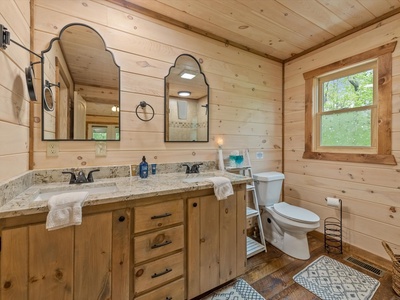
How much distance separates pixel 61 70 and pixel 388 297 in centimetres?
314

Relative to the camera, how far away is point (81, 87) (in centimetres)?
157

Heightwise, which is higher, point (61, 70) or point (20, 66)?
point (61, 70)

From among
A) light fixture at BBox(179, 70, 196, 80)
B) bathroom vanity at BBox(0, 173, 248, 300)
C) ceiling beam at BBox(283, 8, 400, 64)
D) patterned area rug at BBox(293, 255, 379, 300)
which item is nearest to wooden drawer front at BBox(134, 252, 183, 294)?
bathroom vanity at BBox(0, 173, 248, 300)

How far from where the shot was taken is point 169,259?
1.31m

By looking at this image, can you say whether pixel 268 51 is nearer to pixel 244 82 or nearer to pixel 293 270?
pixel 244 82

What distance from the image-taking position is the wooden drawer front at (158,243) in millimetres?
1196

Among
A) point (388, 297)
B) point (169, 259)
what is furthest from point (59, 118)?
point (388, 297)

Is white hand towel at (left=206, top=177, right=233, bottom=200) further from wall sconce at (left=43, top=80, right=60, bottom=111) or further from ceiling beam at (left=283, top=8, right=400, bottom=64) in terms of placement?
ceiling beam at (left=283, top=8, right=400, bottom=64)

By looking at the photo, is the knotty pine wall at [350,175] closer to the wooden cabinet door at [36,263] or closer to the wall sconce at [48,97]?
the wooden cabinet door at [36,263]

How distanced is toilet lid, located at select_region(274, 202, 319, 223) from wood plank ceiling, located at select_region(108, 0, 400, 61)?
1.99m

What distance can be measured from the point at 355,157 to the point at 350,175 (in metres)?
0.21

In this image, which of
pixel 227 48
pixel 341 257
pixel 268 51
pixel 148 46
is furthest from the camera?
pixel 268 51

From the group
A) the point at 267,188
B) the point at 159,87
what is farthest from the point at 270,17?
the point at 267,188

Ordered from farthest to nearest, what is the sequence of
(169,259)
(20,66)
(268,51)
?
1. (268,51)
2. (169,259)
3. (20,66)
